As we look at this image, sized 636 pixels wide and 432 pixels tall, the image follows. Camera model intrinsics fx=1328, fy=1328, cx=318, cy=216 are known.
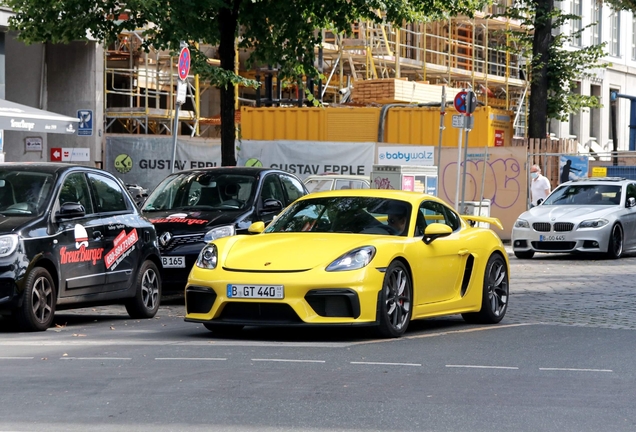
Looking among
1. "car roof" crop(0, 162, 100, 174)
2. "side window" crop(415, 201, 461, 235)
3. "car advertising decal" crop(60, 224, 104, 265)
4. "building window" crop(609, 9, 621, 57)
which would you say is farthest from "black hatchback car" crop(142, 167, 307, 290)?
"building window" crop(609, 9, 621, 57)

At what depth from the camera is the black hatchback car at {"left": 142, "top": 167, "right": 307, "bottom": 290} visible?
1486 centimetres

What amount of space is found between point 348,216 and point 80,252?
2.59m

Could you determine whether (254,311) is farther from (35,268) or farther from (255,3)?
(255,3)

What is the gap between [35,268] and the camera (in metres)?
11.6

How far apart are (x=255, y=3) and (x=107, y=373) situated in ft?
42.4

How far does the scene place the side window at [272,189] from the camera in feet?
53.0

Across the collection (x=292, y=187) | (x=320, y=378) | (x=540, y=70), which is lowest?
(x=320, y=378)

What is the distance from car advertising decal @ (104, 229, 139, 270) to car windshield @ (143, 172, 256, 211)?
264 centimetres

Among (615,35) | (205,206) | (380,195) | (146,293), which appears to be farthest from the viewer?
(615,35)

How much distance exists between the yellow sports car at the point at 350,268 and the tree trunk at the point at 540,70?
873 inches

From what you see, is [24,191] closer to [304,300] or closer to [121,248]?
[121,248]

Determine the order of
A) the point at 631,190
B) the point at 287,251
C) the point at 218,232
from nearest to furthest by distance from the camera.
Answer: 1. the point at 287,251
2. the point at 218,232
3. the point at 631,190

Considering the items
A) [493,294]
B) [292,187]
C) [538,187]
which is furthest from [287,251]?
[538,187]

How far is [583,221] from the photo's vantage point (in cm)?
2366
